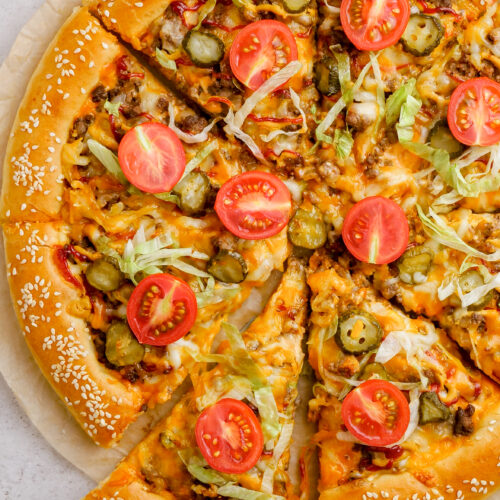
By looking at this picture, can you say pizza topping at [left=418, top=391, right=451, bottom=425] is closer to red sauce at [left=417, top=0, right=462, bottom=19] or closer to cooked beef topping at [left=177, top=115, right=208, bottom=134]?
cooked beef topping at [left=177, top=115, right=208, bottom=134]

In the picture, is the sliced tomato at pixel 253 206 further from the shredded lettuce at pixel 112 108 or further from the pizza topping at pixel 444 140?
the pizza topping at pixel 444 140

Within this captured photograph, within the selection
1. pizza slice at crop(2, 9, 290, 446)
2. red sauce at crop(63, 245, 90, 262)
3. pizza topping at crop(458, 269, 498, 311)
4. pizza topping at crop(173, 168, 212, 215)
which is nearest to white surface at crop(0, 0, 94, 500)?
pizza slice at crop(2, 9, 290, 446)

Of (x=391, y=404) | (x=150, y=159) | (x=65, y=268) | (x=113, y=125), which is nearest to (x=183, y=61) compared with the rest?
(x=113, y=125)

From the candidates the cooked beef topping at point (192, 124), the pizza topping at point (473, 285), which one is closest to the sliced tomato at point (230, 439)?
the pizza topping at point (473, 285)

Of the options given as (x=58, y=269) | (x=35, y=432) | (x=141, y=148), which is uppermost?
(x=141, y=148)

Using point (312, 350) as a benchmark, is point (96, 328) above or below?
above

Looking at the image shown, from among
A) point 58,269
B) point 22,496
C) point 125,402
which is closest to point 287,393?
point 125,402

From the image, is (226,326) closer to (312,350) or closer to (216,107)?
(312,350)

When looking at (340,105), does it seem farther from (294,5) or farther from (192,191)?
(192,191)
